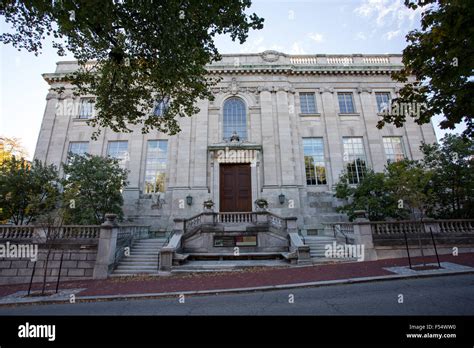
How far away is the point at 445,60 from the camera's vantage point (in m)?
6.18

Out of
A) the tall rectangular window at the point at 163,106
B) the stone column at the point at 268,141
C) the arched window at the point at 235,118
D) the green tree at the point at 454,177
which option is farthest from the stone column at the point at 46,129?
the green tree at the point at 454,177

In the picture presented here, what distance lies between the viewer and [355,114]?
20.6 metres

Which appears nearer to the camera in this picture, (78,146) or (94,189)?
(94,189)

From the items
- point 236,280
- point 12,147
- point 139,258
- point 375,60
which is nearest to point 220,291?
point 236,280

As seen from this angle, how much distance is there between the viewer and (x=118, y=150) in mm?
19609

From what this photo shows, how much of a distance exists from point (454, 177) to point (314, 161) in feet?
29.4

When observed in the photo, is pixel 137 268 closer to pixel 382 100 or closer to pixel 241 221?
pixel 241 221

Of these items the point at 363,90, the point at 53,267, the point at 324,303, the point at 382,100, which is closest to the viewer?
the point at 324,303

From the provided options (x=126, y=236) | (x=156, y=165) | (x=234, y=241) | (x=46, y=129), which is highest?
(x=46, y=129)

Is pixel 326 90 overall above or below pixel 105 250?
above

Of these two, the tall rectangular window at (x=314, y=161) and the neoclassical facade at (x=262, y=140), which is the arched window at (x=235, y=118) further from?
the tall rectangular window at (x=314, y=161)

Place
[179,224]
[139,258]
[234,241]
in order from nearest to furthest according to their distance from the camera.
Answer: [139,258], [234,241], [179,224]

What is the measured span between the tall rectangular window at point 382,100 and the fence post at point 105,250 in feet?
77.8
